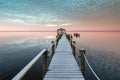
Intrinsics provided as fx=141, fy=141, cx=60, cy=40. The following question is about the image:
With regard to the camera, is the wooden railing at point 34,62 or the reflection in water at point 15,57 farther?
the reflection in water at point 15,57

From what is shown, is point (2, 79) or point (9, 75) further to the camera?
point (9, 75)

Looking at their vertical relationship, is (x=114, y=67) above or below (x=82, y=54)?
below

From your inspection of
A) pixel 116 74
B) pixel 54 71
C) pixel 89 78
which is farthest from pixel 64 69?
pixel 116 74

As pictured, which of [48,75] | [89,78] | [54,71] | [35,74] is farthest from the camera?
[35,74]

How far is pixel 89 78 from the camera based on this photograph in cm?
1551

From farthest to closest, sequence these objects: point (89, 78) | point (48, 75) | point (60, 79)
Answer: point (89, 78) → point (48, 75) → point (60, 79)

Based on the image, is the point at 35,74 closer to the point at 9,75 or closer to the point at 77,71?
the point at 9,75

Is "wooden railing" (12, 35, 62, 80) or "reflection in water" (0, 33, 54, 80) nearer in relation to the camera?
"wooden railing" (12, 35, 62, 80)

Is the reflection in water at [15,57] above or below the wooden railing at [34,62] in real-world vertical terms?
below

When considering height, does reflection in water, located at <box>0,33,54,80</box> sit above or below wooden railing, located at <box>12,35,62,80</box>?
below

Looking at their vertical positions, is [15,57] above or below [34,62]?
below

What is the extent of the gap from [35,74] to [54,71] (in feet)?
32.4

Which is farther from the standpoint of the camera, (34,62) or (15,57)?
(15,57)

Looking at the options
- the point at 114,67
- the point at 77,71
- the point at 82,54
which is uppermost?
the point at 82,54
